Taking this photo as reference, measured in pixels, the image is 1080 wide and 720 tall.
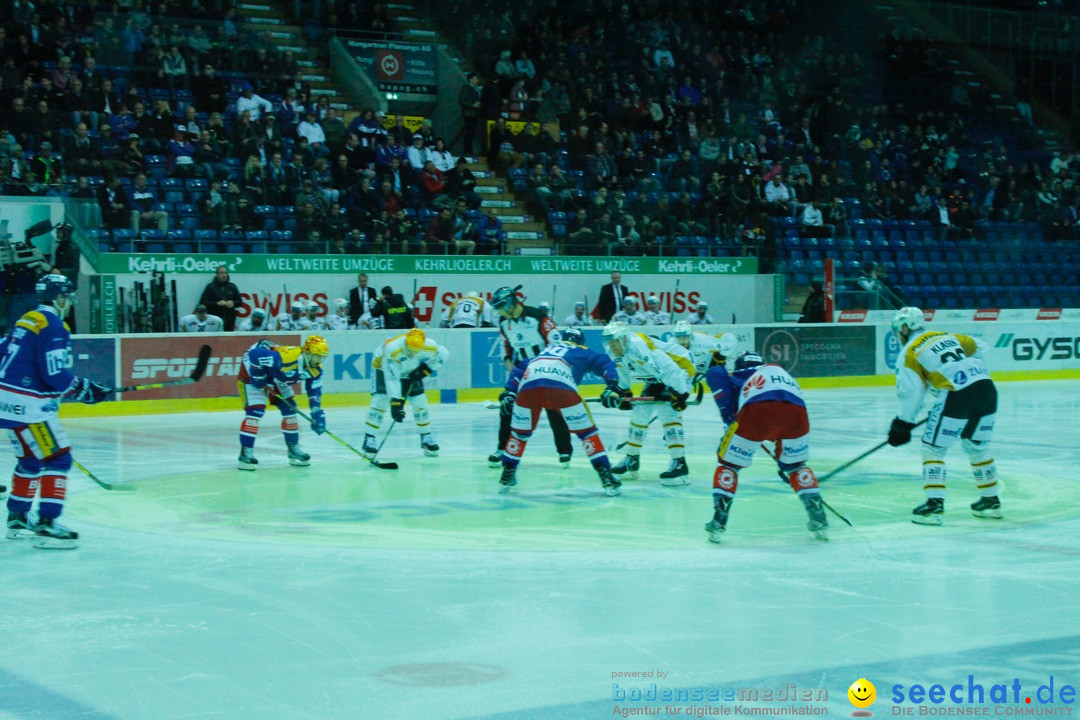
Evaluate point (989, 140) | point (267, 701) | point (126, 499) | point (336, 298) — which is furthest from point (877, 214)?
point (267, 701)

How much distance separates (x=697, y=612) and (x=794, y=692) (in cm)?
126

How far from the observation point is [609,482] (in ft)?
31.0

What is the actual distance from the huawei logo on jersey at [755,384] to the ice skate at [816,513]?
2.46ft

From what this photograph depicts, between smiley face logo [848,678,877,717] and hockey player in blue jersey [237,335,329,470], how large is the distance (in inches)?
290

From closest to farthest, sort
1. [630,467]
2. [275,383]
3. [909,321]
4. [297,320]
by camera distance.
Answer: [909,321] → [630,467] → [275,383] → [297,320]

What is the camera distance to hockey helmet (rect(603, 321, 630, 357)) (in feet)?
32.7

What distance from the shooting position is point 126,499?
369 inches

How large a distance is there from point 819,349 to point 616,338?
10963 mm

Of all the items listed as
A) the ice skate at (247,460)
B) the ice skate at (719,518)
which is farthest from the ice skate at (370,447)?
the ice skate at (719,518)

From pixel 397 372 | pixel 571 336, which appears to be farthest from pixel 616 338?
pixel 397 372

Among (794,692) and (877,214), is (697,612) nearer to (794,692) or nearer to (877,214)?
(794,692)

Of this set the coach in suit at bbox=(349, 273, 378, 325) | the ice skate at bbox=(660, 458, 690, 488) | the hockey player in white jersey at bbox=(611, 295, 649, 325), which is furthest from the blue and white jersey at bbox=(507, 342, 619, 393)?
the hockey player in white jersey at bbox=(611, 295, 649, 325)

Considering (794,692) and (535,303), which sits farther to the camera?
(535,303)

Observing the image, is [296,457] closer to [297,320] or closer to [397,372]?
[397,372]
